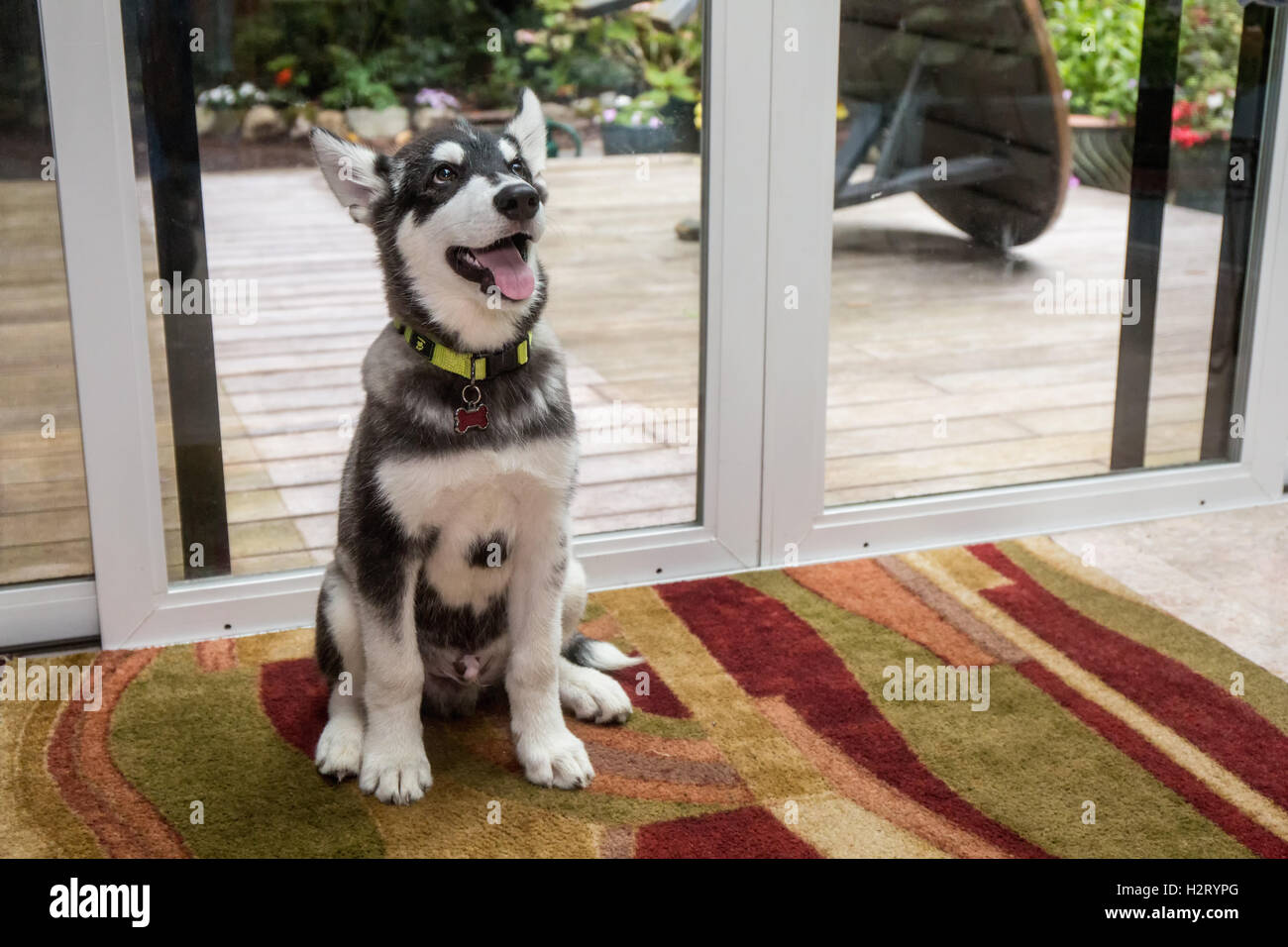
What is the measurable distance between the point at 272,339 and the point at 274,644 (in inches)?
28.3

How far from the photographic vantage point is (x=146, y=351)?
268 centimetres

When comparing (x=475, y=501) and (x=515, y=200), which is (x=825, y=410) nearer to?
(x=475, y=501)

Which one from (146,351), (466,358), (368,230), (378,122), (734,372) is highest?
(378,122)

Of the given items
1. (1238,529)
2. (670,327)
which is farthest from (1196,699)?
(670,327)

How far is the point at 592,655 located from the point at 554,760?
386 mm

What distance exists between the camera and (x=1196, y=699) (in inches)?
101

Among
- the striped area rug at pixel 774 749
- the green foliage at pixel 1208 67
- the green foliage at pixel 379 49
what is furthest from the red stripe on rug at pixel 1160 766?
the green foliage at pixel 379 49

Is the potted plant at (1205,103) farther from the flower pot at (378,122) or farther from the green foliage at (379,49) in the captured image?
the flower pot at (378,122)

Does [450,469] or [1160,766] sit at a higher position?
[450,469]

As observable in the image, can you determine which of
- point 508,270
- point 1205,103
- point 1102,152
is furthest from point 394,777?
point 1205,103

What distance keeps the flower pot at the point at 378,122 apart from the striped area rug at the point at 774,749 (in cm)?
113

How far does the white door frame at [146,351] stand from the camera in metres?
2.50

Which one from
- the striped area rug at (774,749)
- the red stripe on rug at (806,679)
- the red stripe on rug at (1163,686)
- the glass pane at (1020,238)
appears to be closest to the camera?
the striped area rug at (774,749)

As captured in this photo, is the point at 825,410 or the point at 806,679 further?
the point at 825,410
